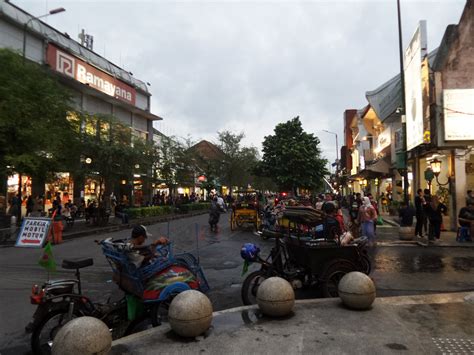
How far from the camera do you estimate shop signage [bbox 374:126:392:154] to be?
103ft

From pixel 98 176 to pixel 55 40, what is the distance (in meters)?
13.5

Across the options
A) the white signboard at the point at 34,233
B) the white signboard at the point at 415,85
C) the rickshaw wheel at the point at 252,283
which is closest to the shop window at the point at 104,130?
the white signboard at the point at 34,233

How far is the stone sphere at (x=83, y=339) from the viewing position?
3.96 m

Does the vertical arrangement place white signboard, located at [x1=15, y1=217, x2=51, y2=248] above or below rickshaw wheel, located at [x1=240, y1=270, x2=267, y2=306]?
above

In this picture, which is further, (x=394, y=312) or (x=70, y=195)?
(x=70, y=195)

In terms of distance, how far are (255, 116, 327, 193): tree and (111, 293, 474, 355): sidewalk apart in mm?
33541

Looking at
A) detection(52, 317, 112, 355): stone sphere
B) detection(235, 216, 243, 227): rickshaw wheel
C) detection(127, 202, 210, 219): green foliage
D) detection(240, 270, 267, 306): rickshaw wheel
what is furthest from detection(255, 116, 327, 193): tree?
detection(52, 317, 112, 355): stone sphere

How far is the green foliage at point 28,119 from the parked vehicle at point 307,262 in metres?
12.6

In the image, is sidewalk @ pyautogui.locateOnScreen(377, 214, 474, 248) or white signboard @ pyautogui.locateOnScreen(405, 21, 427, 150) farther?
white signboard @ pyautogui.locateOnScreen(405, 21, 427, 150)

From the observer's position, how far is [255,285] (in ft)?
22.6

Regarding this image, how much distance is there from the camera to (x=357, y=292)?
19.7 feet

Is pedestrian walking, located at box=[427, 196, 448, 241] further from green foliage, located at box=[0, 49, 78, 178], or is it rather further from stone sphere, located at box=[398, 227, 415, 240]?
green foliage, located at box=[0, 49, 78, 178]

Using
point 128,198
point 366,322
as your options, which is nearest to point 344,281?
point 366,322

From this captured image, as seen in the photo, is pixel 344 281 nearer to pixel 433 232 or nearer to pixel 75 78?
pixel 433 232
